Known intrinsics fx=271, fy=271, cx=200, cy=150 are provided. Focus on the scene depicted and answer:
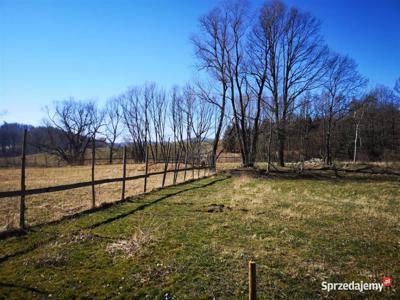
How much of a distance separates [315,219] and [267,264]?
13.4ft

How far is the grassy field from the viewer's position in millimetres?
4066

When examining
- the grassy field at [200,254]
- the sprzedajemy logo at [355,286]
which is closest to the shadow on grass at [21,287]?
the grassy field at [200,254]

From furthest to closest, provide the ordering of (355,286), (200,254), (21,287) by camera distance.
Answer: (200,254) < (355,286) < (21,287)

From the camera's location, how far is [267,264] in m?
4.95

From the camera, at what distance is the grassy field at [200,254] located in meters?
4.07

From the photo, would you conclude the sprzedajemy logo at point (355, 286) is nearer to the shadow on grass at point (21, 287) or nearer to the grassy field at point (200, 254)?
the grassy field at point (200, 254)

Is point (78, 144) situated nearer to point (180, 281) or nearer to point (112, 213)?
point (112, 213)

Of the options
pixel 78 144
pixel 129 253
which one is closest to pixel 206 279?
pixel 129 253

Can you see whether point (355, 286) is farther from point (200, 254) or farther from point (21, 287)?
point (21, 287)

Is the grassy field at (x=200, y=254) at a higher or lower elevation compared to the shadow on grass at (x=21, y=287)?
higher

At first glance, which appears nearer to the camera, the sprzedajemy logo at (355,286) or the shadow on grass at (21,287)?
the shadow on grass at (21,287)

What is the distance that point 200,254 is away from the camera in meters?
5.40

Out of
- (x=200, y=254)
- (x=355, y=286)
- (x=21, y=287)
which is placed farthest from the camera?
(x=200, y=254)

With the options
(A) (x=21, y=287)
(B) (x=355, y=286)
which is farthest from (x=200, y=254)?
(A) (x=21, y=287)
